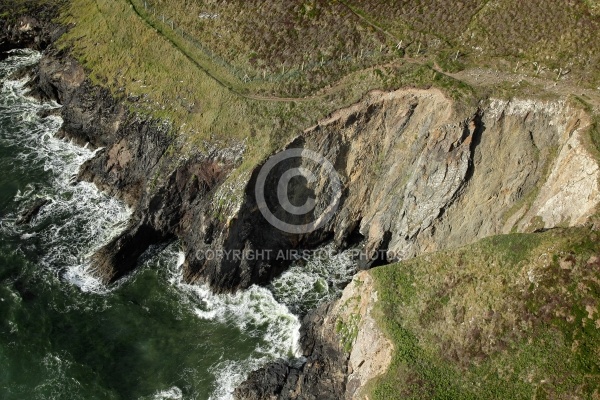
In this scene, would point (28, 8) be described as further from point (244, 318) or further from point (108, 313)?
point (244, 318)

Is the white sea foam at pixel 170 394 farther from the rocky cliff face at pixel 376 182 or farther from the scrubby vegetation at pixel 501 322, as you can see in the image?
the scrubby vegetation at pixel 501 322

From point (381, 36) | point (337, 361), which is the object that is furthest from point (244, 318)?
point (381, 36)

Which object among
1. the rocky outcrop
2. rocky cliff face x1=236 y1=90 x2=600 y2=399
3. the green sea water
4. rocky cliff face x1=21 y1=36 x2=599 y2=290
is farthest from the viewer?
rocky cliff face x1=21 y1=36 x2=599 y2=290

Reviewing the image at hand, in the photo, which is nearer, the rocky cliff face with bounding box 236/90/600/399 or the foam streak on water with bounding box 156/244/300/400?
the rocky cliff face with bounding box 236/90/600/399

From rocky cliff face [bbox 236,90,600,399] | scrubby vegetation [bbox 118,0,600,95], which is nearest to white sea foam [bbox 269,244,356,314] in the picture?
rocky cliff face [bbox 236,90,600,399]

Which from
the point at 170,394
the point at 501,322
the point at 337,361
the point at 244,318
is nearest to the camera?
the point at 501,322

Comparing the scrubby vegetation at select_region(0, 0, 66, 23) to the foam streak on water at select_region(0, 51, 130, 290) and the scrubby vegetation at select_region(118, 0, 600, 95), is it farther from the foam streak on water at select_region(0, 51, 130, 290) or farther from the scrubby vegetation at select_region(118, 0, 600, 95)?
the scrubby vegetation at select_region(118, 0, 600, 95)
